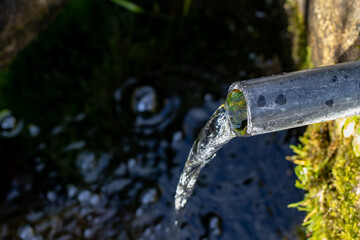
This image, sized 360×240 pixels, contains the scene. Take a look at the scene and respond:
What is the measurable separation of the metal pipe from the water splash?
0.96ft

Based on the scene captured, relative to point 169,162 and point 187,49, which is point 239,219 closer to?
point 169,162

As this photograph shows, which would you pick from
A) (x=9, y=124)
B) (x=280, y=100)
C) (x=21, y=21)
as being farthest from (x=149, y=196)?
(x=21, y=21)

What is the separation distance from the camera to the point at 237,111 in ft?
4.45

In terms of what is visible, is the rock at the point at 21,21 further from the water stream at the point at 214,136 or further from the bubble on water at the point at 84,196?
the water stream at the point at 214,136

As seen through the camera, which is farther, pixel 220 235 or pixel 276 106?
pixel 220 235

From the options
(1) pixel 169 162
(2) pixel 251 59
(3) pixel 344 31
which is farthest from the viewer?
(2) pixel 251 59

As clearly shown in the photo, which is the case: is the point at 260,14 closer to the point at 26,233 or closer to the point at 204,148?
the point at 204,148

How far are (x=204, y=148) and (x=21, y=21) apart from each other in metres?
1.74

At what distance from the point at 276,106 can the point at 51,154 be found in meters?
1.98

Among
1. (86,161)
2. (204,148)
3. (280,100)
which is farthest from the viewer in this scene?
(86,161)

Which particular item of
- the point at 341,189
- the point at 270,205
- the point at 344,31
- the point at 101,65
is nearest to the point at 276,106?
the point at 341,189

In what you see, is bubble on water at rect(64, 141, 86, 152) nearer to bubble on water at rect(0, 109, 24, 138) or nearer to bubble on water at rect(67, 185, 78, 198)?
bubble on water at rect(67, 185, 78, 198)

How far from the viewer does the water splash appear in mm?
1691

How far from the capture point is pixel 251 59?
102 inches
